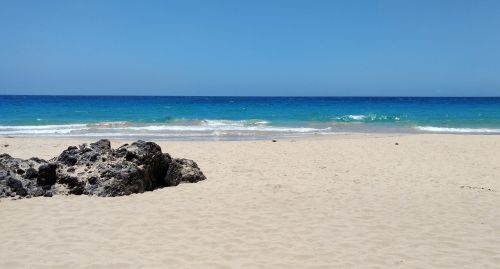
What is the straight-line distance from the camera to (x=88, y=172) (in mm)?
7633

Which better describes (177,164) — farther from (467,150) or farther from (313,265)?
(467,150)

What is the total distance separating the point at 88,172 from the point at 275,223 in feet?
11.9

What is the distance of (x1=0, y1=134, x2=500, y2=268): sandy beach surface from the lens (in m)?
4.69

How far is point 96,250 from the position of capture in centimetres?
485

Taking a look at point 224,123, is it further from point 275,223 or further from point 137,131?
point 275,223

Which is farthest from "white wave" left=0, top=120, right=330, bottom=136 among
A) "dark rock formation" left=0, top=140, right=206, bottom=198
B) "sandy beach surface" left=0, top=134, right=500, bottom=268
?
"dark rock formation" left=0, top=140, right=206, bottom=198

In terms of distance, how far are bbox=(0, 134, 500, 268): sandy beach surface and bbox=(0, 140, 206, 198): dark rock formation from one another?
29 cm

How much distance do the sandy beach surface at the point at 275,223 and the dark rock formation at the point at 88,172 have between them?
0.96 feet

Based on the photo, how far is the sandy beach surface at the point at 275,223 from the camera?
4691 mm

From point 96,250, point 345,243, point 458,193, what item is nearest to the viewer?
point 96,250

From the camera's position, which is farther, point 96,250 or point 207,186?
point 207,186

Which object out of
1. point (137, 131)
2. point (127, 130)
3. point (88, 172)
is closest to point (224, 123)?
point (127, 130)

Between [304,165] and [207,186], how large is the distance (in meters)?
3.55

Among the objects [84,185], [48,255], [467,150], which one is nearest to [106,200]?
[84,185]
